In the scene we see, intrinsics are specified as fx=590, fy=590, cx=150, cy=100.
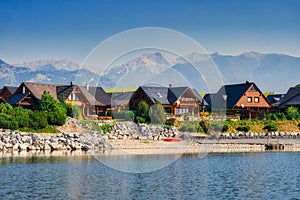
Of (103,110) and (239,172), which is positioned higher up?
(103,110)

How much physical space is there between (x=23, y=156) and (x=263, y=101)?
1859 inches

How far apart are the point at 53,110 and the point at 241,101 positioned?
30.1 meters

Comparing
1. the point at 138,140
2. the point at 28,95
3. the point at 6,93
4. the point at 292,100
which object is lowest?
the point at 138,140

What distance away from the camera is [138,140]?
189 feet

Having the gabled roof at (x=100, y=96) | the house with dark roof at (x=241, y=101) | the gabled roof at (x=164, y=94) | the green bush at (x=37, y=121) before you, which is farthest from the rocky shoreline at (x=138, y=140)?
the gabled roof at (x=100, y=96)

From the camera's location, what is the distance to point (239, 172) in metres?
37.0

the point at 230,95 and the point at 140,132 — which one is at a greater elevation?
the point at 230,95

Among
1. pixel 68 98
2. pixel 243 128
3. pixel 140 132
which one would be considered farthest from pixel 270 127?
pixel 68 98

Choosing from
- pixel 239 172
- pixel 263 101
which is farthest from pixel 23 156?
pixel 263 101

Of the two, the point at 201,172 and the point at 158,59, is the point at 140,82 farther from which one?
the point at 201,172

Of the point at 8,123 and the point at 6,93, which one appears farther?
the point at 6,93

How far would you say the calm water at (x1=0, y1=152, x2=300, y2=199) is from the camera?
89.9 ft

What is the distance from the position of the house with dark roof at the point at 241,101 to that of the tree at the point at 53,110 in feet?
76.4

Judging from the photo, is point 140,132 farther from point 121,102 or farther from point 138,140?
point 121,102
